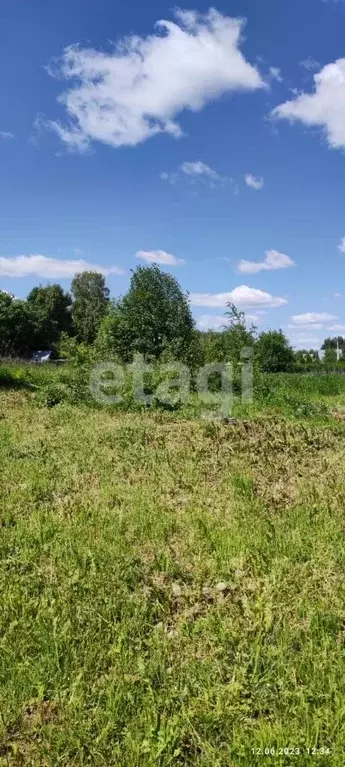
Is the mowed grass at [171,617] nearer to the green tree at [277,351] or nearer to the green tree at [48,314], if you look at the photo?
the green tree at [277,351]

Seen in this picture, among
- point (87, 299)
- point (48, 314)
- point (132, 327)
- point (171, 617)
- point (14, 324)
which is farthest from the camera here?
point (87, 299)

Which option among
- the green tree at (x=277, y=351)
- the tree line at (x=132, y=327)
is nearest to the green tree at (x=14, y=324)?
the tree line at (x=132, y=327)

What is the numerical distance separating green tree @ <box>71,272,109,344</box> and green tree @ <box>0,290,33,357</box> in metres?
8.39

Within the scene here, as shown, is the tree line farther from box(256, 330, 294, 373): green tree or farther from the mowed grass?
the mowed grass

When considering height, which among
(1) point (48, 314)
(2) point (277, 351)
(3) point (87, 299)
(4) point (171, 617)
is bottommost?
(4) point (171, 617)

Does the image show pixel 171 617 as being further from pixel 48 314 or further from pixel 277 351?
pixel 48 314

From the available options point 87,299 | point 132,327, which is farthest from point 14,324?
point 132,327

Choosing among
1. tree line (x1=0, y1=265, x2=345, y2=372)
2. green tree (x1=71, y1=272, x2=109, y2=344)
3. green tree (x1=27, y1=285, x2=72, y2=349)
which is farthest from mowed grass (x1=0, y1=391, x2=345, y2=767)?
green tree (x1=71, y1=272, x2=109, y2=344)

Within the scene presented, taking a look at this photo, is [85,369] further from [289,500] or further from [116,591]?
[116,591]

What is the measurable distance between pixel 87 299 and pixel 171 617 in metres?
65.7

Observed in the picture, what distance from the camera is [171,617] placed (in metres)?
3.00

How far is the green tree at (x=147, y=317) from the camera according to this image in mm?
Result: 28391

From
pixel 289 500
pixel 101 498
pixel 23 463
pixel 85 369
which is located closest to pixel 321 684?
pixel 289 500

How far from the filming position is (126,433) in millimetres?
7930
